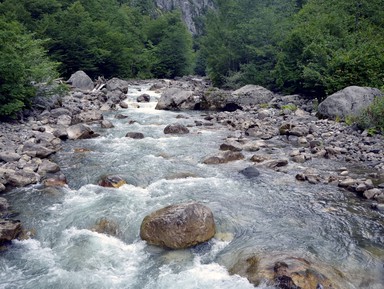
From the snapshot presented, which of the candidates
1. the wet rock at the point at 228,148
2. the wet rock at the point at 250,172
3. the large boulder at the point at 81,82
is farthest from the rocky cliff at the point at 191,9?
the wet rock at the point at 250,172

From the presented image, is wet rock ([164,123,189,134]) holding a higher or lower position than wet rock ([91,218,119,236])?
lower

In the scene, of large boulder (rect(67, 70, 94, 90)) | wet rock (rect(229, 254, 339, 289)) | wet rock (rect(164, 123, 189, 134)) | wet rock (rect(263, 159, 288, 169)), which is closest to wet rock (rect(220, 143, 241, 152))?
wet rock (rect(263, 159, 288, 169))

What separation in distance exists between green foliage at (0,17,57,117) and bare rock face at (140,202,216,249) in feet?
38.1

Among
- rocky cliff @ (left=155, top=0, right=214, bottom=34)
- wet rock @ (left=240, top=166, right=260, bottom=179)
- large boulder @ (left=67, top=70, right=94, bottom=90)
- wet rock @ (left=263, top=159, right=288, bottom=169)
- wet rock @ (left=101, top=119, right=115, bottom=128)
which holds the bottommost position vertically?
wet rock @ (left=263, top=159, right=288, bottom=169)

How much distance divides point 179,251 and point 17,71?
13143mm

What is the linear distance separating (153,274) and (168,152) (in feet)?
27.5

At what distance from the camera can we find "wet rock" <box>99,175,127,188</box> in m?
11.7

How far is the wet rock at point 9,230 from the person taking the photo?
843cm

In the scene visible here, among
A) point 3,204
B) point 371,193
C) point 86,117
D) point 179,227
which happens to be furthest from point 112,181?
point 86,117

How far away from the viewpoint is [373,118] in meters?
17.4

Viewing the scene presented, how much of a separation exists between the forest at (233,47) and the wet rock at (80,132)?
8.72 feet

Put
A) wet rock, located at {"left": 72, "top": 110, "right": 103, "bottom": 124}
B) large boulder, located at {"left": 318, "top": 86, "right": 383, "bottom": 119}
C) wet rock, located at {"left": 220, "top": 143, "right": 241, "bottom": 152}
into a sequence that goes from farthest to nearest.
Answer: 1. wet rock, located at {"left": 72, "top": 110, "right": 103, "bottom": 124}
2. large boulder, located at {"left": 318, "top": 86, "right": 383, "bottom": 119}
3. wet rock, located at {"left": 220, "top": 143, "right": 241, "bottom": 152}

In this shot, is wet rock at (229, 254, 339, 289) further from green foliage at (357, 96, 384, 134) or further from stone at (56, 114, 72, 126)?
stone at (56, 114, 72, 126)

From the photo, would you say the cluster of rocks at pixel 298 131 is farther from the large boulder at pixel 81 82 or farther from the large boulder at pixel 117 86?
the large boulder at pixel 81 82
